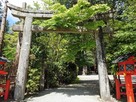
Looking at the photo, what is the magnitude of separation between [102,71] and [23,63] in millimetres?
4933

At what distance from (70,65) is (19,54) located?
830 cm

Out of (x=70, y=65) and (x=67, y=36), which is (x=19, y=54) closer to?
(x=67, y=36)

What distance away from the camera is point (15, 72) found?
11891 millimetres

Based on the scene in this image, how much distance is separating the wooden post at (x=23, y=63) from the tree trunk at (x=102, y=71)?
14.8 ft

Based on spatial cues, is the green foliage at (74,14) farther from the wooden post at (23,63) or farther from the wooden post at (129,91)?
the wooden post at (129,91)

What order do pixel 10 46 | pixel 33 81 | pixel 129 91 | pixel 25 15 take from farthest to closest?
1. pixel 10 46
2. pixel 33 81
3. pixel 25 15
4. pixel 129 91

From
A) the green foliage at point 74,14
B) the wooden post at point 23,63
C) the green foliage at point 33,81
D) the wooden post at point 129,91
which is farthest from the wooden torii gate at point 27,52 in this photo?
the wooden post at point 129,91

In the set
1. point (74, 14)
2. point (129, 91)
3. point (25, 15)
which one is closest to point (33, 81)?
point (25, 15)

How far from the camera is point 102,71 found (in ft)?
36.4

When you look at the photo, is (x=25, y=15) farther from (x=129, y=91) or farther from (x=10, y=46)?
(x=129, y=91)

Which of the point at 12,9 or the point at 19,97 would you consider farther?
the point at 12,9

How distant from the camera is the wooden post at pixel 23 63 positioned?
35.1ft

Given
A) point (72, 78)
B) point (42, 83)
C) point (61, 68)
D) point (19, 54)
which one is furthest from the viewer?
point (72, 78)

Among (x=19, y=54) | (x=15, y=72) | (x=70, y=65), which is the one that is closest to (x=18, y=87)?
(x=15, y=72)
